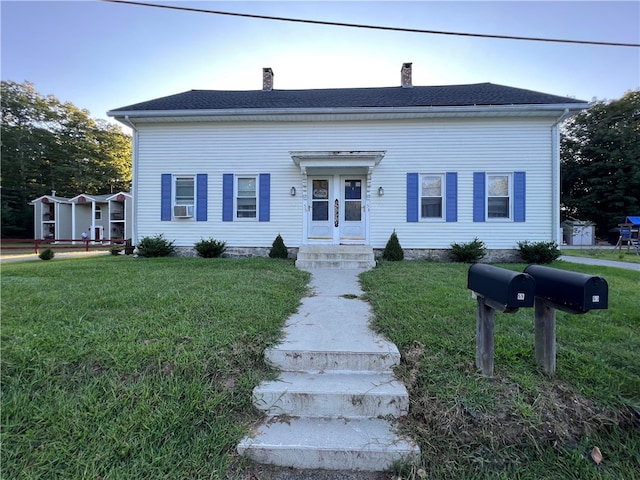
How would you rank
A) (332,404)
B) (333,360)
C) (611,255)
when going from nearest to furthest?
1. (332,404)
2. (333,360)
3. (611,255)

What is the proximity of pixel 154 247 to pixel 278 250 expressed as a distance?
4180 millimetres

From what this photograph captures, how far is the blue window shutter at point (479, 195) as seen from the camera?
361 inches

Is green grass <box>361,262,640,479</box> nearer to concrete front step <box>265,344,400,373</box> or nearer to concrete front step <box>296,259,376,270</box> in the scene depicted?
concrete front step <box>265,344,400,373</box>

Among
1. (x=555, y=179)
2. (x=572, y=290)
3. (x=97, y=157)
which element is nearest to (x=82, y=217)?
(x=97, y=157)

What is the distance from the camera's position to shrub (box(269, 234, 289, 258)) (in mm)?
→ 9156

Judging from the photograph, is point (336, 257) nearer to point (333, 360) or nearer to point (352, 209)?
point (352, 209)

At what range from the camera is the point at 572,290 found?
200 centimetres

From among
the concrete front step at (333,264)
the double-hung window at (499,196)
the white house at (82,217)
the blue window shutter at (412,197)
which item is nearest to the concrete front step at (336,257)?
the concrete front step at (333,264)

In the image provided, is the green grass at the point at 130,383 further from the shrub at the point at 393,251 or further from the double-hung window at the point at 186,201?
the double-hung window at the point at 186,201

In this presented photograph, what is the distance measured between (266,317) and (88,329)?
181 cm

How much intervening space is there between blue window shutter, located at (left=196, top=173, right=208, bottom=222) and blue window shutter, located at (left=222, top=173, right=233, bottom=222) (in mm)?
628

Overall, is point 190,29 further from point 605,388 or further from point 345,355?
point 605,388

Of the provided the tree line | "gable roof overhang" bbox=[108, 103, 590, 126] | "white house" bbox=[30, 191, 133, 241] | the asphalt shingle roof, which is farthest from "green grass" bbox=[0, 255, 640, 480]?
the tree line

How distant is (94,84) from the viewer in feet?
Answer: 39.5
